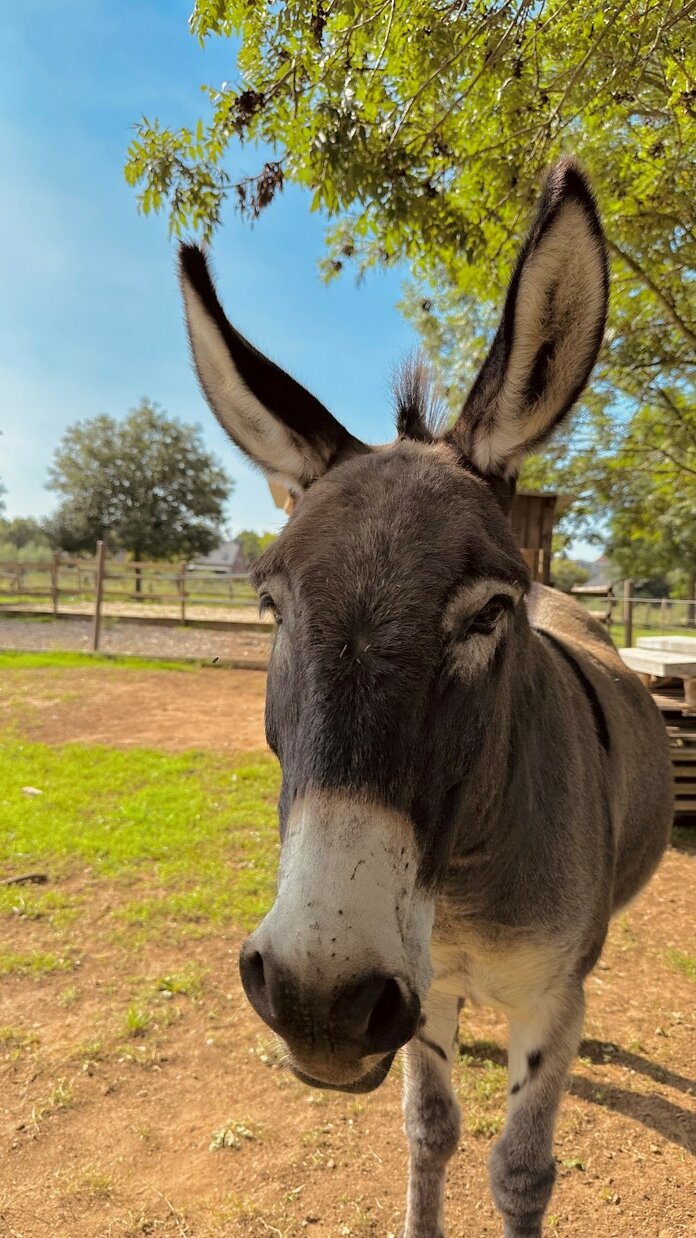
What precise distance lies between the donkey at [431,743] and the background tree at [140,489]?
158 feet

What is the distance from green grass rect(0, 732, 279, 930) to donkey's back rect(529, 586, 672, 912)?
2989mm

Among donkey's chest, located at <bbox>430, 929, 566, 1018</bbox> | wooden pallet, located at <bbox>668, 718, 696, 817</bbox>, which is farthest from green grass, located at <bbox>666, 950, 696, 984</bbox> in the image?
donkey's chest, located at <bbox>430, 929, 566, 1018</bbox>

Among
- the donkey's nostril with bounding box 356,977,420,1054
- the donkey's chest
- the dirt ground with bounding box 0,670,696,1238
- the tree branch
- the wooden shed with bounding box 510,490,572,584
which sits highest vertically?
the tree branch

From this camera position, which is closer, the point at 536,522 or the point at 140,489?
the point at 536,522

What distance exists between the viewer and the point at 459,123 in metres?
5.03

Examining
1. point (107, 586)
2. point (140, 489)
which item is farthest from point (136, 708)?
point (140, 489)

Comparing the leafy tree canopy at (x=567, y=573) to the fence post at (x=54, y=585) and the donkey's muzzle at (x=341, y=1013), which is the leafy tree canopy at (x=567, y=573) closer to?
the fence post at (x=54, y=585)

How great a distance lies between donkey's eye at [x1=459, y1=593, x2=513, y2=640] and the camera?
5.15ft

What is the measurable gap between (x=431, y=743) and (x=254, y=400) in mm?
1272

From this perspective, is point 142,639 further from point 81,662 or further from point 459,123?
point 459,123

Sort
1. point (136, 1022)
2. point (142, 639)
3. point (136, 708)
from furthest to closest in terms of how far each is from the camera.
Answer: point (142, 639)
point (136, 708)
point (136, 1022)

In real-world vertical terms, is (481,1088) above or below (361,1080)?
below

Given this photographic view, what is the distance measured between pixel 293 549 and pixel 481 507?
52cm

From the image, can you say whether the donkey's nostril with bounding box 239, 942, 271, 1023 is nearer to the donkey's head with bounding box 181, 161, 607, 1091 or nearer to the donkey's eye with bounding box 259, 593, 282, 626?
the donkey's head with bounding box 181, 161, 607, 1091
